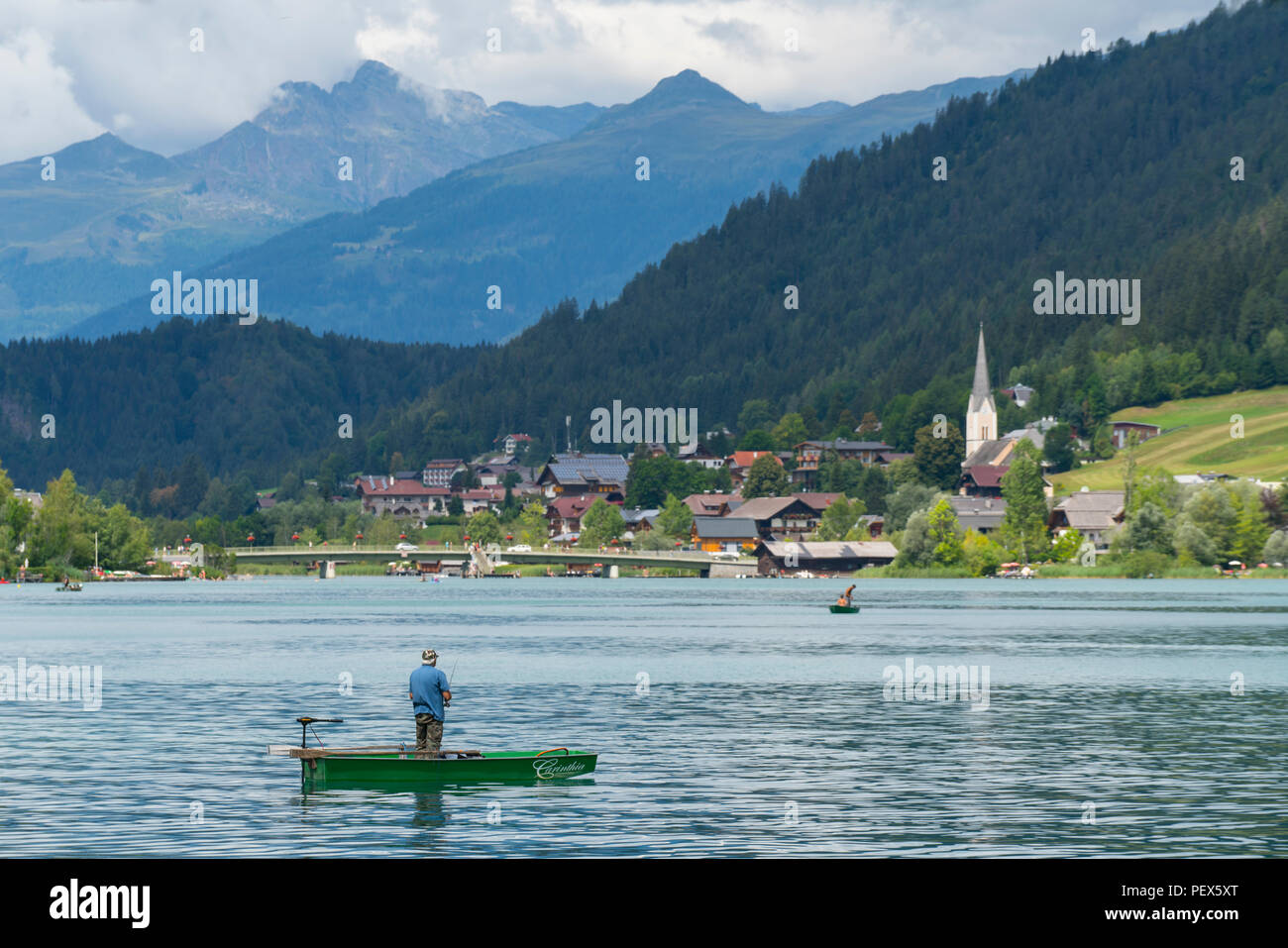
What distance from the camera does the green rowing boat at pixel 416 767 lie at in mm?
45375

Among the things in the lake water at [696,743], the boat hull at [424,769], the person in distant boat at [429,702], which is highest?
the person in distant boat at [429,702]

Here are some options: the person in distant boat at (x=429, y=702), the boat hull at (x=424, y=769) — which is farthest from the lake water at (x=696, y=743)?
the person in distant boat at (x=429, y=702)

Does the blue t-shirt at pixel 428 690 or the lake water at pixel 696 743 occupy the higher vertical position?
the blue t-shirt at pixel 428 690

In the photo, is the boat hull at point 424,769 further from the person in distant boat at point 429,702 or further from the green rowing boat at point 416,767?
the person in distant boat at point 429,702

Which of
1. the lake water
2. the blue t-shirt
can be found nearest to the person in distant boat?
the blue t-shirt

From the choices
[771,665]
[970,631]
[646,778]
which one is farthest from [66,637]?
[646,778]

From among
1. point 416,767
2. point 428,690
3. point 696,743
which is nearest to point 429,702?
point 428,690

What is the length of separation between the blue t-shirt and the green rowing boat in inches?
49.4

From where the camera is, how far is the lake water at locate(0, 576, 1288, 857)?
39.9 meters

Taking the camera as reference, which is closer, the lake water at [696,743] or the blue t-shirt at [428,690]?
the lake water at [696,743]

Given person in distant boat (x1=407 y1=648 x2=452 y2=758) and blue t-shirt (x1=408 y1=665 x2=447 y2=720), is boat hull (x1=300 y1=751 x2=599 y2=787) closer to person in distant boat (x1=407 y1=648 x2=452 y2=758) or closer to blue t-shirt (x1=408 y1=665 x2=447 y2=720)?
person in distant boat (x1=407 y1=648 x2=452 y2=758)

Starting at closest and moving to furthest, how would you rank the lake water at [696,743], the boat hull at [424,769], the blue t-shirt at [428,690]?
the lake water at [696,743] < the blue t-shirt at [428,690] < the boat hull at [424,769]
